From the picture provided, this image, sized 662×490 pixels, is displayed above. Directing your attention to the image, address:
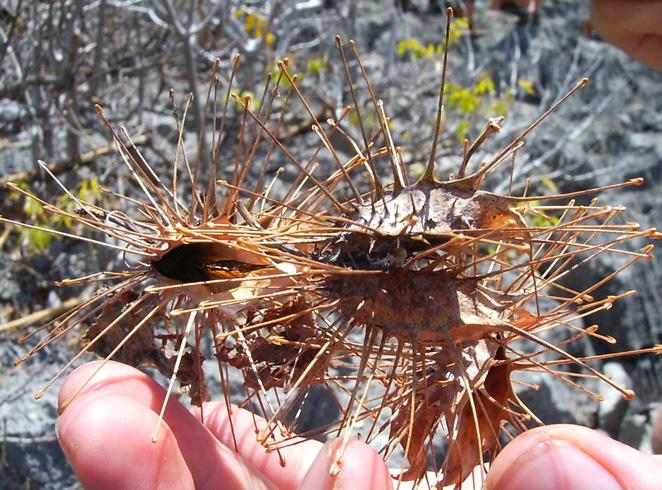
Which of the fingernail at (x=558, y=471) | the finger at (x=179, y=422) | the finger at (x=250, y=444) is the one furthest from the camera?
the finger at (x=250, y=444)

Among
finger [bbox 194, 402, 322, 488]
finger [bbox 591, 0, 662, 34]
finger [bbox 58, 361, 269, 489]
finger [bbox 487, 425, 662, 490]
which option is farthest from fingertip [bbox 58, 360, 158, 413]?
finger [bbox 591, 0, 662, 34]

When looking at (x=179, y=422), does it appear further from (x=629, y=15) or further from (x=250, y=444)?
(x=629, y=15)

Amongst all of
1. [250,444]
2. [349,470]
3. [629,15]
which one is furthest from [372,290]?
[629,15]

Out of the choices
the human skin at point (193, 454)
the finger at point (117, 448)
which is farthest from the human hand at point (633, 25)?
the finger at point (117, 448)

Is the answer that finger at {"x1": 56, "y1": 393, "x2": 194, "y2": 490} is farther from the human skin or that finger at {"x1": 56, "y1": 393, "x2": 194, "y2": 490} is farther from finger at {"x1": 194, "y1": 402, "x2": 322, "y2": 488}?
finger at {"x1": 194, "y1": 402, "x2": 322, "y2": 488}

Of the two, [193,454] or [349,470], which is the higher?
[349,470]

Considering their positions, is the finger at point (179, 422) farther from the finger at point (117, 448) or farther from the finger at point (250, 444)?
the finger at point (250, 444)

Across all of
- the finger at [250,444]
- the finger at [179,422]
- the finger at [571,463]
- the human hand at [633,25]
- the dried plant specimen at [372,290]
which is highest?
the human hand at [633,25]
